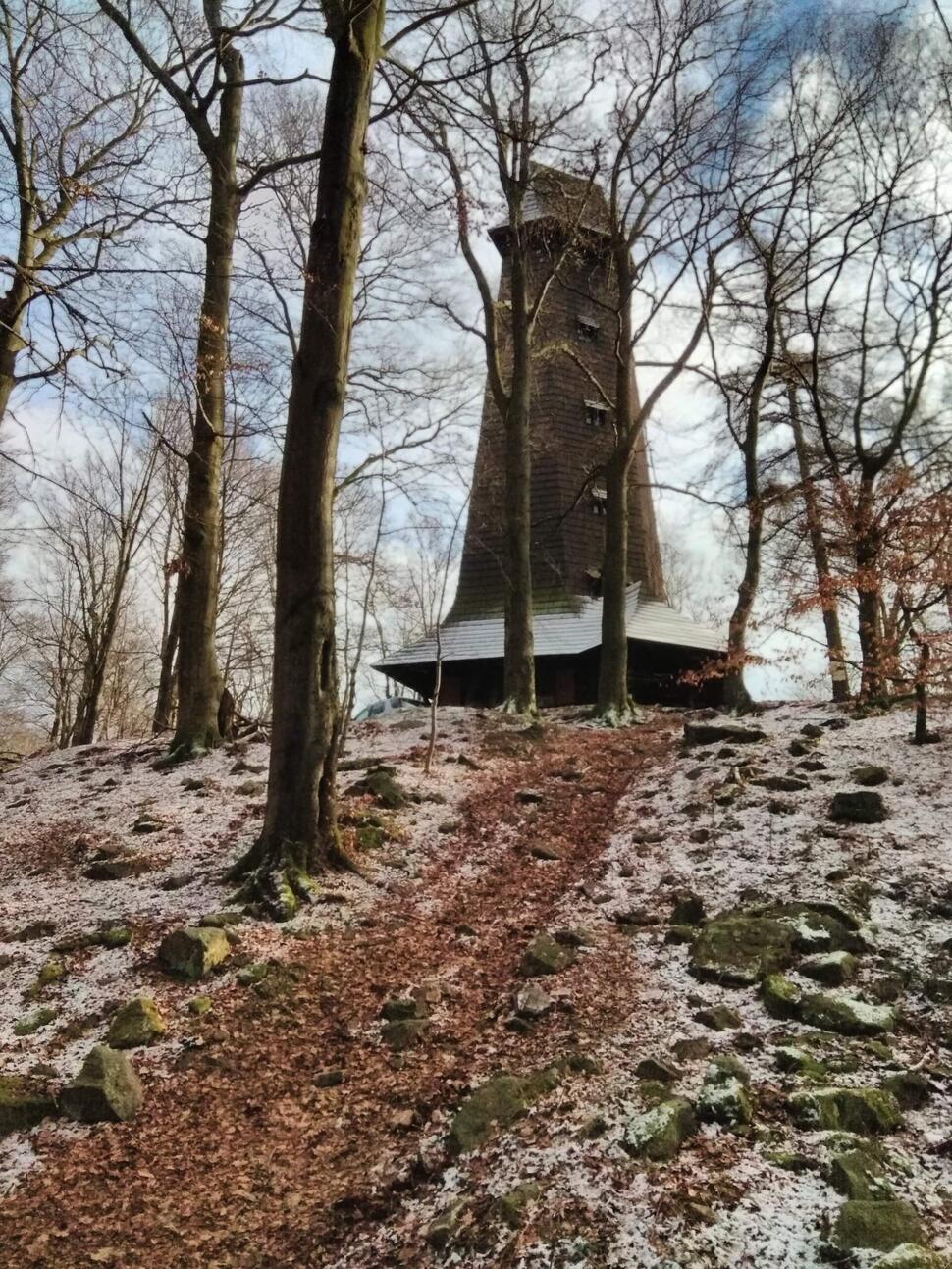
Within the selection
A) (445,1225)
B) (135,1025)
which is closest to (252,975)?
Result: (135,1025)

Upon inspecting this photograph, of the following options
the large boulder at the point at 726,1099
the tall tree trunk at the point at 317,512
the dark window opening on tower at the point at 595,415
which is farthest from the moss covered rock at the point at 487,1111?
the dark window opening on tower at the point at 595,415

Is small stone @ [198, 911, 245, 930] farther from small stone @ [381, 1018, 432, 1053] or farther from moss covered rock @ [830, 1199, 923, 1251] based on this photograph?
moss covered rock @ [830, 1199, 923, 1251]

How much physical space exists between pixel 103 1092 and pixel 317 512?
14.1ft

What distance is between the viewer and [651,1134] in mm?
3482

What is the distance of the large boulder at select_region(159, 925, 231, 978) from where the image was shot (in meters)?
5.32

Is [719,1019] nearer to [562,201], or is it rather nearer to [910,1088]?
[910,1088]

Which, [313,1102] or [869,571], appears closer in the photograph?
[313,1102]

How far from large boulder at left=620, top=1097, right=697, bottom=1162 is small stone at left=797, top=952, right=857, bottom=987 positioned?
1.54m

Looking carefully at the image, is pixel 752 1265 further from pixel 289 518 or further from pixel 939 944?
pixel 289 518

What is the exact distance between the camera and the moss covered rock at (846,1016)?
430 centimetres

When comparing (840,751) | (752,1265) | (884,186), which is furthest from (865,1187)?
(884,186)

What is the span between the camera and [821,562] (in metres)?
13.2

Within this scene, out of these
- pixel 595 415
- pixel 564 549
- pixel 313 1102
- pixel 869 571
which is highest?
pixel 595 415

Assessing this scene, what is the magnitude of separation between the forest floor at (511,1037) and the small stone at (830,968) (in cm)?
1
